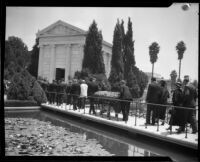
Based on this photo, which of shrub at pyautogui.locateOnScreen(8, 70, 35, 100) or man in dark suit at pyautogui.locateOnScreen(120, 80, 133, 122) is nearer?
man in dark suit at pyautogui.locateOnScreen(120, 80, 133, 122)

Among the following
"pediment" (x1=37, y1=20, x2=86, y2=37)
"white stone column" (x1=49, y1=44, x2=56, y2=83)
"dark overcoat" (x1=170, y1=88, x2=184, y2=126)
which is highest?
"pediment" (x1=37, y1=20, x2=86, y2=37)

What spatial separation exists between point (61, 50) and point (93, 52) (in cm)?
1046

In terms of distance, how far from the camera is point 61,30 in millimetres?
42281

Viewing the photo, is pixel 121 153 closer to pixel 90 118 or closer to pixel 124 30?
pixel 90 118

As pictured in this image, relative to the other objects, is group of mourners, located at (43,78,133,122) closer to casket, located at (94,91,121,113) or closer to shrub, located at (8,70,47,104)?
casket, located at (94,91,121,113)

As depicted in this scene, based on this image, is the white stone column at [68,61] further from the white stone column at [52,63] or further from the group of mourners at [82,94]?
the group of mourners at [82,94]

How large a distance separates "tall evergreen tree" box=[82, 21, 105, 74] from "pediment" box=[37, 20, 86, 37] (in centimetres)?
553

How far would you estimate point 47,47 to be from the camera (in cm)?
4428

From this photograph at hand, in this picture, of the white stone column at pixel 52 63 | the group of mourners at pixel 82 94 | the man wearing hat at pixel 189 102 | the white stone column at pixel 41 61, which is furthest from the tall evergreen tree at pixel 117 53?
the man wearing hat at pixel 189 102

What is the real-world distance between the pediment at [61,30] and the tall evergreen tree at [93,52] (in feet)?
18.2

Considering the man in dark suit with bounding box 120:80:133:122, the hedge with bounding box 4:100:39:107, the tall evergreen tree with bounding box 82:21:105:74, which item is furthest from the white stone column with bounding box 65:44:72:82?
the man in dark suit with bounding box 120:80:133:122

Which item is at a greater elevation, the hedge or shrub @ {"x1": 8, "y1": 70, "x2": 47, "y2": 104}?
shrub @ {"x1": 8, "y1": 70, "x2": 47, "y2": 104}

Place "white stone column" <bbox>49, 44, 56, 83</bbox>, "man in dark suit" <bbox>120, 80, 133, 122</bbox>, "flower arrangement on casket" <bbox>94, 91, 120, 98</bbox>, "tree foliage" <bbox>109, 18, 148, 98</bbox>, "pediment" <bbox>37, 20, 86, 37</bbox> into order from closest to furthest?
"man in dark suit" <bbox>120, 80, 133, 122</bbox> → "flower arrangement on casket" <bbox>94, 91, 120, 98</bbox> → "tree foliage" <bbox>109, 18, 148, 98</bbox> → "pediment" <bbox>37, 20, 86, 37</bbox> → "white stone column" <bbox>49, 44, 56, 83</bbox>

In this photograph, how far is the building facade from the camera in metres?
40.9
